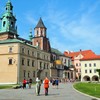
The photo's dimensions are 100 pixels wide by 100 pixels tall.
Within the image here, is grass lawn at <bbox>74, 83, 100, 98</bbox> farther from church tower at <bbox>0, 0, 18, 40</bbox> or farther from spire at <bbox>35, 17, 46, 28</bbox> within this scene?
spire at <bbox>35, 17, 46, 28</bbox>

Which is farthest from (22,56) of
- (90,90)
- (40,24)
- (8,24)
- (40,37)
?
(90,90)

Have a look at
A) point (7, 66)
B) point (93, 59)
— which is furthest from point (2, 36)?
point (93, 59)

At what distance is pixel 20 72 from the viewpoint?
70.0 metres

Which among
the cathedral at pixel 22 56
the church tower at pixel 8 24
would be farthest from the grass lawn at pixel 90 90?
the church tower at pixel 8 24

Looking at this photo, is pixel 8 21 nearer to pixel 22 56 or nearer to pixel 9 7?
pixel 9 7

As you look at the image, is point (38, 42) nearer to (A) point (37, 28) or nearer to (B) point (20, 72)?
(A) point (37, 28)

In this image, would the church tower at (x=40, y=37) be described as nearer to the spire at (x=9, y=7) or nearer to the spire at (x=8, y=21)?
the spire at (x=8, y=21)

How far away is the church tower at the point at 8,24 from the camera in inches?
3308

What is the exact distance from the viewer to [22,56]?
237ft

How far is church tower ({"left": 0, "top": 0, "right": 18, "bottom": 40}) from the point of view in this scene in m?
84.0

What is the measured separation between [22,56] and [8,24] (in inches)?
734

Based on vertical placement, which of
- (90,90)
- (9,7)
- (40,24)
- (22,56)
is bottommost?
(90,90)

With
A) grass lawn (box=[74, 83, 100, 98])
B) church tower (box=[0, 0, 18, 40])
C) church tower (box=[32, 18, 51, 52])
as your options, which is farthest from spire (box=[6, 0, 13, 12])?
grass lawn (box=[74, 83, 100, 98])

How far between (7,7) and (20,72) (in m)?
30.0
